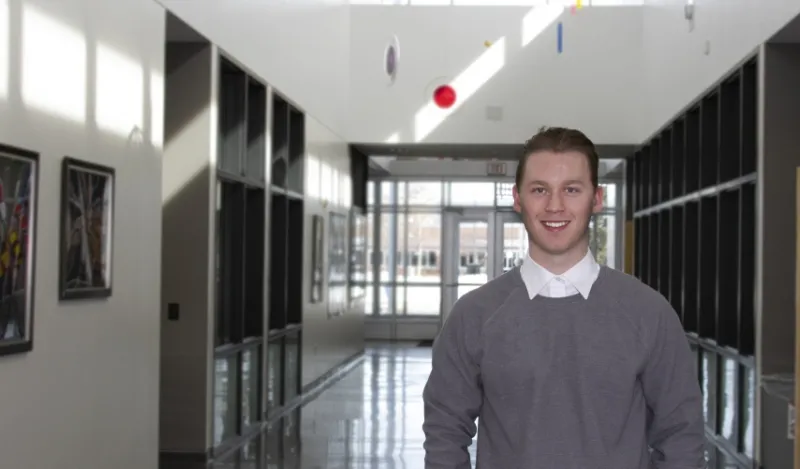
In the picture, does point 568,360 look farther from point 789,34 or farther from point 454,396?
point 789,34

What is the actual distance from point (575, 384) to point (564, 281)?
0.65 feet

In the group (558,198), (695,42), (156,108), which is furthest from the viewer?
(695,42)

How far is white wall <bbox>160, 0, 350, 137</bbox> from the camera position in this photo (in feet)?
27.7

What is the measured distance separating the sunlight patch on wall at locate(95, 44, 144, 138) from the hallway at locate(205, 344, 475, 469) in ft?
8.92

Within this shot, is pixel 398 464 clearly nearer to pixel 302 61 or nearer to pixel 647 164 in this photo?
pixel 302 61

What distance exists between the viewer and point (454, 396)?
7.41 feet

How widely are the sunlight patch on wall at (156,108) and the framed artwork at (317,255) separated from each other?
5753 mm

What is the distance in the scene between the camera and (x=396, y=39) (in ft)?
48.2

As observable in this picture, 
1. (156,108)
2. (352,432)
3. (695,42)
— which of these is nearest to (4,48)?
(156,108)

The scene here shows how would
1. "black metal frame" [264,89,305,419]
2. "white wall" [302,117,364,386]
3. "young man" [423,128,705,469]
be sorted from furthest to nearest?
1. "white wall" [302,117,364,386]
2. "black metal frame" [264,89,305,419]
3. "young man" [423,128,705,469]

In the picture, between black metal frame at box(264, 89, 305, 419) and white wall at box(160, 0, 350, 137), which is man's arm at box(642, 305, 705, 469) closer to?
white wall at box(160, 0, 350, 137)

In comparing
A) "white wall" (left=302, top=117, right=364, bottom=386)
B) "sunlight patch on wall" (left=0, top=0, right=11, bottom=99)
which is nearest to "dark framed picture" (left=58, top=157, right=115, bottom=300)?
"sunlight patch on wall" (left=0, top=0, right=11, bottom=99)

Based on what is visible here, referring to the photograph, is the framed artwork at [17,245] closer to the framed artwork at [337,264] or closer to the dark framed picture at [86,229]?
the dark framed picture at [86,229]

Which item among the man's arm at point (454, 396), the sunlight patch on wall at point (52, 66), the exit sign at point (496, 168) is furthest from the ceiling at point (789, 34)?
the exit sign at point (496, 168)
